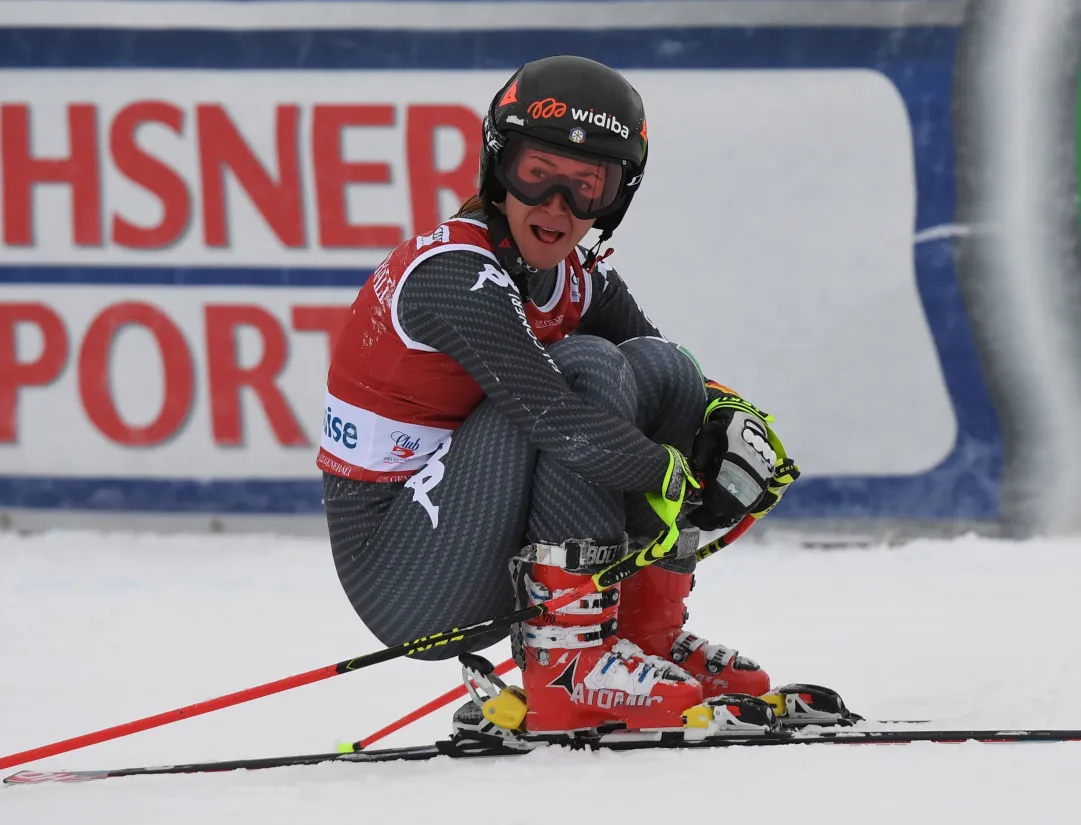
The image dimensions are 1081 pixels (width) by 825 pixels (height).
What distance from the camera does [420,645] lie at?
2480 millimetres

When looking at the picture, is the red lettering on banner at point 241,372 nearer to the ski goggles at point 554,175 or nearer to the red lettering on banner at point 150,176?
the red lettering on banner at point 150,176

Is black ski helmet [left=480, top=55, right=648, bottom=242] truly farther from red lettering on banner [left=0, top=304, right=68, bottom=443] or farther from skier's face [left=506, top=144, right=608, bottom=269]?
red lettering on banner [left=0, top=304, right=68, bottom=443]

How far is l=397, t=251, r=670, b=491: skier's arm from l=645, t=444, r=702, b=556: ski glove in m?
0.02

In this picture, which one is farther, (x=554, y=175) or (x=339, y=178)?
(x=339, y=178)

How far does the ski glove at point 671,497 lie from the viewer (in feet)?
7.85

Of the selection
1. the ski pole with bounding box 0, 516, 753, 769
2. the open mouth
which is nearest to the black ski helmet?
the open mouth

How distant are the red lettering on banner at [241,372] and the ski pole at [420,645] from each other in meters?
2.74

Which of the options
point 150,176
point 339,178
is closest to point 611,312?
point 339,178

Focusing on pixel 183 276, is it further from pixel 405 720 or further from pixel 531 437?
pixel 531 437

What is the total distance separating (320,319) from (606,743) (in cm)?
311

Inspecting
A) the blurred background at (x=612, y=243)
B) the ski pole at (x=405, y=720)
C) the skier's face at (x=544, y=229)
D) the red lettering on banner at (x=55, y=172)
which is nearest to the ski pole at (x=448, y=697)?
the ski pole at (x=405, y=720)

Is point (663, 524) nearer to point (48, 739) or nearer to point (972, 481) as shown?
point (48, 739)

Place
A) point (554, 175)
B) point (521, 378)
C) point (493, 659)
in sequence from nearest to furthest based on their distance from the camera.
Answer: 1. point (521, 378)
2. point (554, 175)
3. point (493, 659)

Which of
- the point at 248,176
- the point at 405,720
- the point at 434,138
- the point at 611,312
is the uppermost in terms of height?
the point at 434,138
